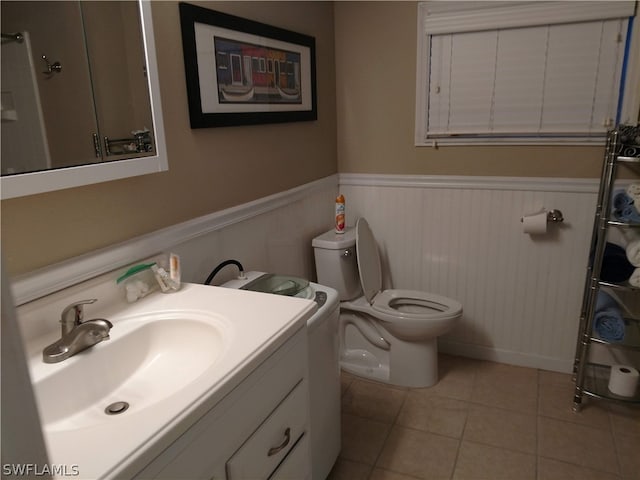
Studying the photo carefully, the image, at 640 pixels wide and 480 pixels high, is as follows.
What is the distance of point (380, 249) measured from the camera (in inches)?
110

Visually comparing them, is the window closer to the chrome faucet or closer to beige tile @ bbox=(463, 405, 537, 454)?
beige tile @ bbox=(463, 405, 537, 454)

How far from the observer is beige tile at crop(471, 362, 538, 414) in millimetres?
2289

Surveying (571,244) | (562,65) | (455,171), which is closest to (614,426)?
(571,244)

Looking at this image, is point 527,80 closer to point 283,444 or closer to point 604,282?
point 604,282

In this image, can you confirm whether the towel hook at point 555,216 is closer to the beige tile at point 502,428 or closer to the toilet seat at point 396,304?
the toilet seat at point 396,304

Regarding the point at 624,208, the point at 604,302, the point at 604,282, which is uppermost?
the point at 624,208

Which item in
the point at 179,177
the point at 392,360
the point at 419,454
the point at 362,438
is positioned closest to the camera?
the point at 179,177

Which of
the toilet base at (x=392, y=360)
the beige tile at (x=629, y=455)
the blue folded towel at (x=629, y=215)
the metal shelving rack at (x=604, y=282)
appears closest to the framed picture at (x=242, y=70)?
the toilet base at (x=392, y=360)

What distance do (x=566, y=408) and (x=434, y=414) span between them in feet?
2.08

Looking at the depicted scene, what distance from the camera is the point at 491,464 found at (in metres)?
1.90

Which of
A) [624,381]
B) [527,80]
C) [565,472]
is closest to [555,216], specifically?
[527,80]

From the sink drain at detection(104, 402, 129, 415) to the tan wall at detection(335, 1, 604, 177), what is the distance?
1940mm

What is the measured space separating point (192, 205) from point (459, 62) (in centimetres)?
156

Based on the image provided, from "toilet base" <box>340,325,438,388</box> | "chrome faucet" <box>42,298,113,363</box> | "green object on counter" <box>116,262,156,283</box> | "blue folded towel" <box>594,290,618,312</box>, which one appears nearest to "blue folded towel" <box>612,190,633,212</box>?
"blue folded towel" <box>594,290,618,312</box>
